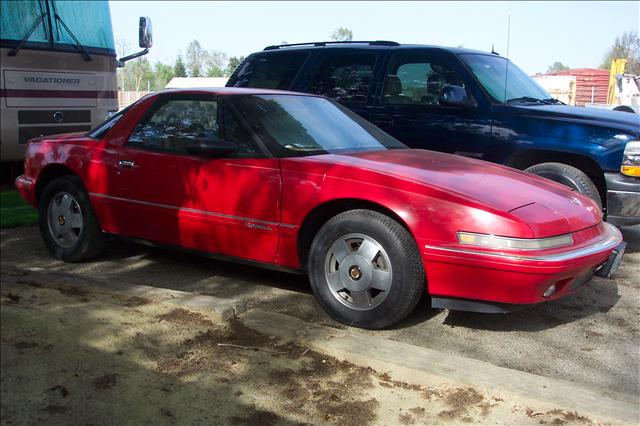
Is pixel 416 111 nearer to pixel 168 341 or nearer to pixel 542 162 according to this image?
pixel 542 162

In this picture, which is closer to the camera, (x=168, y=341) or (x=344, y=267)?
(x=168, y=341)

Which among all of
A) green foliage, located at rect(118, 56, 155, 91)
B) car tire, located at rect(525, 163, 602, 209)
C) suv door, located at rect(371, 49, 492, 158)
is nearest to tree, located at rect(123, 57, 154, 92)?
green foliage, located at rect(118, 56, 155, 91)

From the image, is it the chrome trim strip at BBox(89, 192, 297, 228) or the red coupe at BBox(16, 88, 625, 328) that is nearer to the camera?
the red coupe at BBox(16, 88, 625, 328)

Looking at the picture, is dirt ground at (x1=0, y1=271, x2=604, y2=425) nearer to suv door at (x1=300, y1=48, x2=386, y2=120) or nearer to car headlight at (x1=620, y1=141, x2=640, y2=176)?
car headlight at (x1=620, y1=141, x2=640, y2=176)

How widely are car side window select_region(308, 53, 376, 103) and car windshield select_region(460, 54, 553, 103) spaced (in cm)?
102

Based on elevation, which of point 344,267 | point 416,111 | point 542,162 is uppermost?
point 416,111

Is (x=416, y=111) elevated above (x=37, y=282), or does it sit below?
above

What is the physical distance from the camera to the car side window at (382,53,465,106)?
622cm

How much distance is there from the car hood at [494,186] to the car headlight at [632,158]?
1435mm

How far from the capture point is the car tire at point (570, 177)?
5.39 meters

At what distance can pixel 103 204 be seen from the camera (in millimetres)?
5082

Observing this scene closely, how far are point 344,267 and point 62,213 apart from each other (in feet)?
9.16

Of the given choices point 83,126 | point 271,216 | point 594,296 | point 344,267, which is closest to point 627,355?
point 594,296

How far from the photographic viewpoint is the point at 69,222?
535cm
